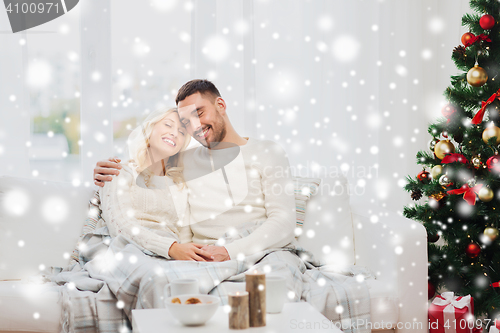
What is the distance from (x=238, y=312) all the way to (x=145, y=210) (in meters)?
0.89

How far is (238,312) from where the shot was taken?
1056mm

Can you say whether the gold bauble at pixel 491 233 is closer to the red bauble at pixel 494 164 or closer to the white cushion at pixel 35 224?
the red bauble at pixel 494 164

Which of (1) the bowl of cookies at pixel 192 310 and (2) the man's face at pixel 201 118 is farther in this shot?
(2) the man's face at pixel 201 118

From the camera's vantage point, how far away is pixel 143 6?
247cm

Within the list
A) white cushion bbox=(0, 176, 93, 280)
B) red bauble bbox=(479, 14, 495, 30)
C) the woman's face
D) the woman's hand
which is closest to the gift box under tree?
the woman's hand

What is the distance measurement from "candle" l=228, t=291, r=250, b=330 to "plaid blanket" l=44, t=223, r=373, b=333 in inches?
14.1

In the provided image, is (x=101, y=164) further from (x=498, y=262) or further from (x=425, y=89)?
(x=425, y=89)

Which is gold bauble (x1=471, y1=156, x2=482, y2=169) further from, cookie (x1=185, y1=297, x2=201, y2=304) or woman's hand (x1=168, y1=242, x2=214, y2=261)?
cookie (x1=185, y1=297, x2=201, y2=304)

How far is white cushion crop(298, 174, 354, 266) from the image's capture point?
1973 millimetres

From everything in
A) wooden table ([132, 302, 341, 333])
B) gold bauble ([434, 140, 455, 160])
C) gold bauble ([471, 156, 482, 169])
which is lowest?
wooden table ([132, 302, 341, 333])

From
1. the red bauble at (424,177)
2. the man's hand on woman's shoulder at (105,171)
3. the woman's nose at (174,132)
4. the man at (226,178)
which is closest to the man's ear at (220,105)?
the man at (226,178)

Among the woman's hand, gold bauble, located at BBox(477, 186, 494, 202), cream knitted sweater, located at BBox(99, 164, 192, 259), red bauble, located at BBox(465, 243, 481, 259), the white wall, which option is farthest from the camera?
the white wall

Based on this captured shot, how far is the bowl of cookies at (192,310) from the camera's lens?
106 centimetres

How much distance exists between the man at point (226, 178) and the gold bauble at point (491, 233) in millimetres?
817
